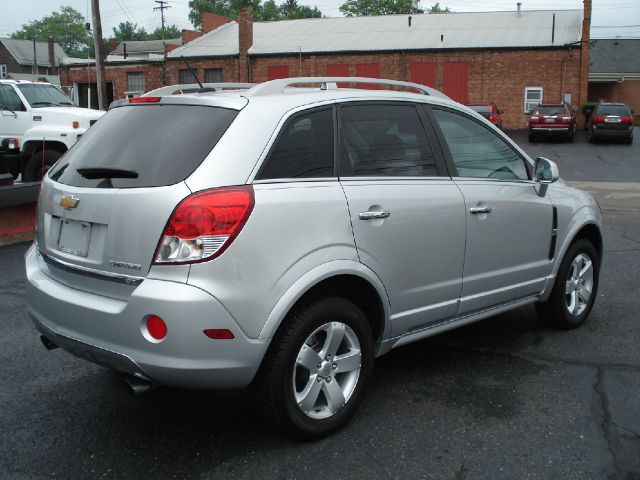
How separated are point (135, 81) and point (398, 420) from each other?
4683 cm

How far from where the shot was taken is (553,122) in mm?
30531

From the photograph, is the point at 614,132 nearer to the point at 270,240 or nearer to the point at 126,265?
the point at 270,240

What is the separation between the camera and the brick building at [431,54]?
38.2 meters

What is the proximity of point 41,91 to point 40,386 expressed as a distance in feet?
38.3

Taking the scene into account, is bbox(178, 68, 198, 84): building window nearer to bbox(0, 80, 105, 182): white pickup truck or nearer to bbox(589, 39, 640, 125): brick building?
bbox(589, 39, 640, 125): brick building

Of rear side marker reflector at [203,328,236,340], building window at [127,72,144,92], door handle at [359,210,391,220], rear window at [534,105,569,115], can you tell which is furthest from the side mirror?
building window at [127,72,144,92]

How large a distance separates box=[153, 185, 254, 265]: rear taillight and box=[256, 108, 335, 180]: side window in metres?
0.29

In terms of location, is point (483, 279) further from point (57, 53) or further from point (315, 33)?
point (57, 53)

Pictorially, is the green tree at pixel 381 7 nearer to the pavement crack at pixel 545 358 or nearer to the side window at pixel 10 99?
the side window at pixel 10 99

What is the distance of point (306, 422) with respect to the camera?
138 inches

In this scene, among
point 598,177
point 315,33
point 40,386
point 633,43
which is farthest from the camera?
point 633,43

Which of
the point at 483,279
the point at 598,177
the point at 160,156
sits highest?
the point at 160,156

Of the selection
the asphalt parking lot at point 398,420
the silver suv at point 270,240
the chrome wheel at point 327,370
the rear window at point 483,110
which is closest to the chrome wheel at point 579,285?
the asphalt parking lot at point 398,420

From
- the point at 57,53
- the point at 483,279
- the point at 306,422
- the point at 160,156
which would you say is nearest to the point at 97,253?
the point at 160,156
